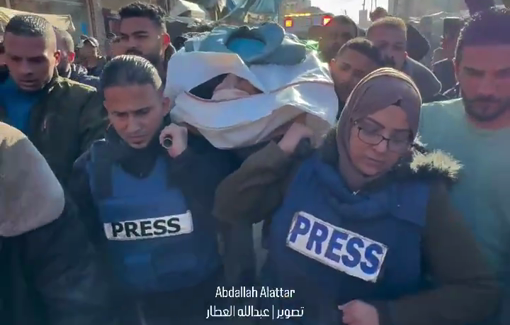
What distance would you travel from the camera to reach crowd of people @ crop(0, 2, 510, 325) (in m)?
1.46

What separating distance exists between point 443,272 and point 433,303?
9 cm

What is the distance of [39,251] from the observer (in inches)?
58.0

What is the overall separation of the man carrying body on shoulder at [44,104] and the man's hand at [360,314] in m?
1.42

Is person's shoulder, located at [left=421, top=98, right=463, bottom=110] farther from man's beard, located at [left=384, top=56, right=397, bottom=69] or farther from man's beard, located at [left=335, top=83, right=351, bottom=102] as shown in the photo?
man's beard, located at [left=384, top=56, right=397, bottom=69]

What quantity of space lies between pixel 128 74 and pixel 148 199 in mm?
431

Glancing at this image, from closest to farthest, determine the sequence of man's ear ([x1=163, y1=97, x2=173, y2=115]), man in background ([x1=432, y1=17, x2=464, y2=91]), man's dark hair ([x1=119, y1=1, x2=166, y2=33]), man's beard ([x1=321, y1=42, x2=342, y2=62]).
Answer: man's ear ([x1=163, y1=97, x2=173, y2=115]) < man's dark hair ([x1=119, y1=1, x2=166, y2=33]) < man's beard ([x1=321, y1=42, x2=342, y2=62]) < man in background ([x1=432, y1=17, x2=464, y2=91])

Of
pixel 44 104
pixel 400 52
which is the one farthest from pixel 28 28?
pixel 400 52

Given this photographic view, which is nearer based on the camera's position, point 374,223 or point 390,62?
point 374,223

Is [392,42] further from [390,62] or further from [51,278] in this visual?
[51,278]

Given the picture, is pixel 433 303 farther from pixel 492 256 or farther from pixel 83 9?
pixel 83 9

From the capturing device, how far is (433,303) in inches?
57.3

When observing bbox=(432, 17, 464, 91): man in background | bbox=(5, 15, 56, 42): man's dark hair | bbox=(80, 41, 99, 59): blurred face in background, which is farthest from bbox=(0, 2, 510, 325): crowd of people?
bbox=(80, 41, 99, 59): blurred face in background

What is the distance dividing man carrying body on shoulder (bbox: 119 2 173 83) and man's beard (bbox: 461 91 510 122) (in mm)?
1672

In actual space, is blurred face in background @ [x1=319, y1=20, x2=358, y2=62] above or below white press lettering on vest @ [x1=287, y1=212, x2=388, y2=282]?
above
